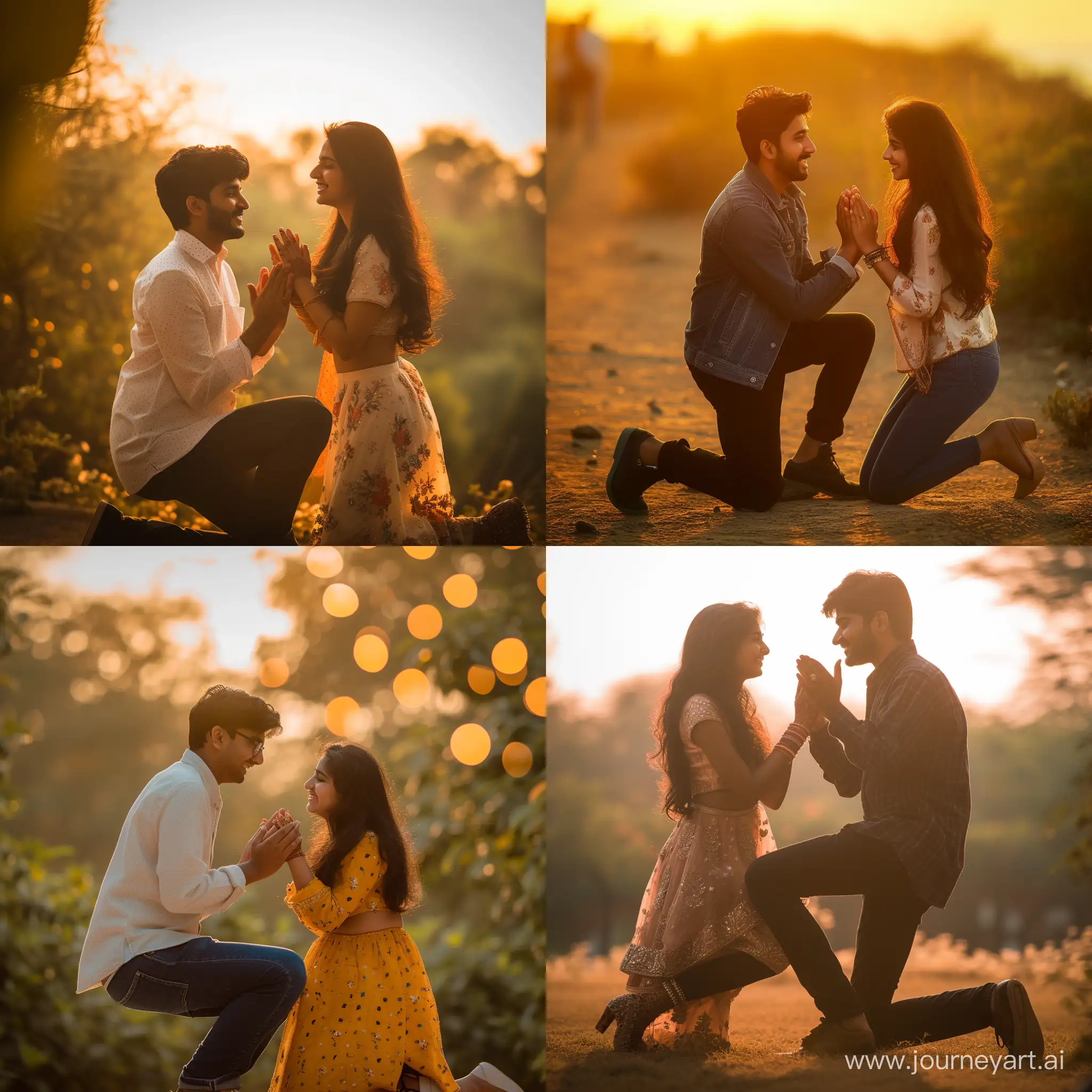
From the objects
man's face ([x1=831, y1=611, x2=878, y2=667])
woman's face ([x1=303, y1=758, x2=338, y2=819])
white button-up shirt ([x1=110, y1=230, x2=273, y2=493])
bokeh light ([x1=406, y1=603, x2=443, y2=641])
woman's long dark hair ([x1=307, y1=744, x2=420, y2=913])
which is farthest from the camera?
bokeh light ([x1=406, y1=603, x2=443, y2=641])

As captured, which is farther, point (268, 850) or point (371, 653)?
point (371, 653)

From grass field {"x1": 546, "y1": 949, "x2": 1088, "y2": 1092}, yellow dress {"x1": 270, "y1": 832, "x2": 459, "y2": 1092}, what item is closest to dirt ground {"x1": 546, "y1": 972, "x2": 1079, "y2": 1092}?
grass field {"x1": 546, "y1": 949, "x2": 1088, "y2": 1092}

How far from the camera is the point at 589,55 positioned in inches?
185

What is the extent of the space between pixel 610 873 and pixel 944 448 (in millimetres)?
1795

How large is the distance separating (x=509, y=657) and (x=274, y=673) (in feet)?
2.64

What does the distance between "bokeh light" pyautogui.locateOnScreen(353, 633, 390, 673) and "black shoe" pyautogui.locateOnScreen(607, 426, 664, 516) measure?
966 mm

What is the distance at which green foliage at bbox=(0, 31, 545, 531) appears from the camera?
4.52 m

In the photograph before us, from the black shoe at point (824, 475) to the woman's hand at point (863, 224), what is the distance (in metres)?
0.66

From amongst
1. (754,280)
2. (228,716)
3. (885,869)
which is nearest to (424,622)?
(228,716)

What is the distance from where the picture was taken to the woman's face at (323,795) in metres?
4.08

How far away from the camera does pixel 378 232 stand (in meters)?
4.30

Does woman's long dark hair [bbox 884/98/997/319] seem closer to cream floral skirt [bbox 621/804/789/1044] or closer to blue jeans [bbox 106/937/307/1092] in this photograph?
cream floral skirt [bbox 621/804/789/1044]

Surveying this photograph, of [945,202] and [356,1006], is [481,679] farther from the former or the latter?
[945,202]

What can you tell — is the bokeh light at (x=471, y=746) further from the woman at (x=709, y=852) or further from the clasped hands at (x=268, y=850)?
the clasped hands at (x=268, y=850)
